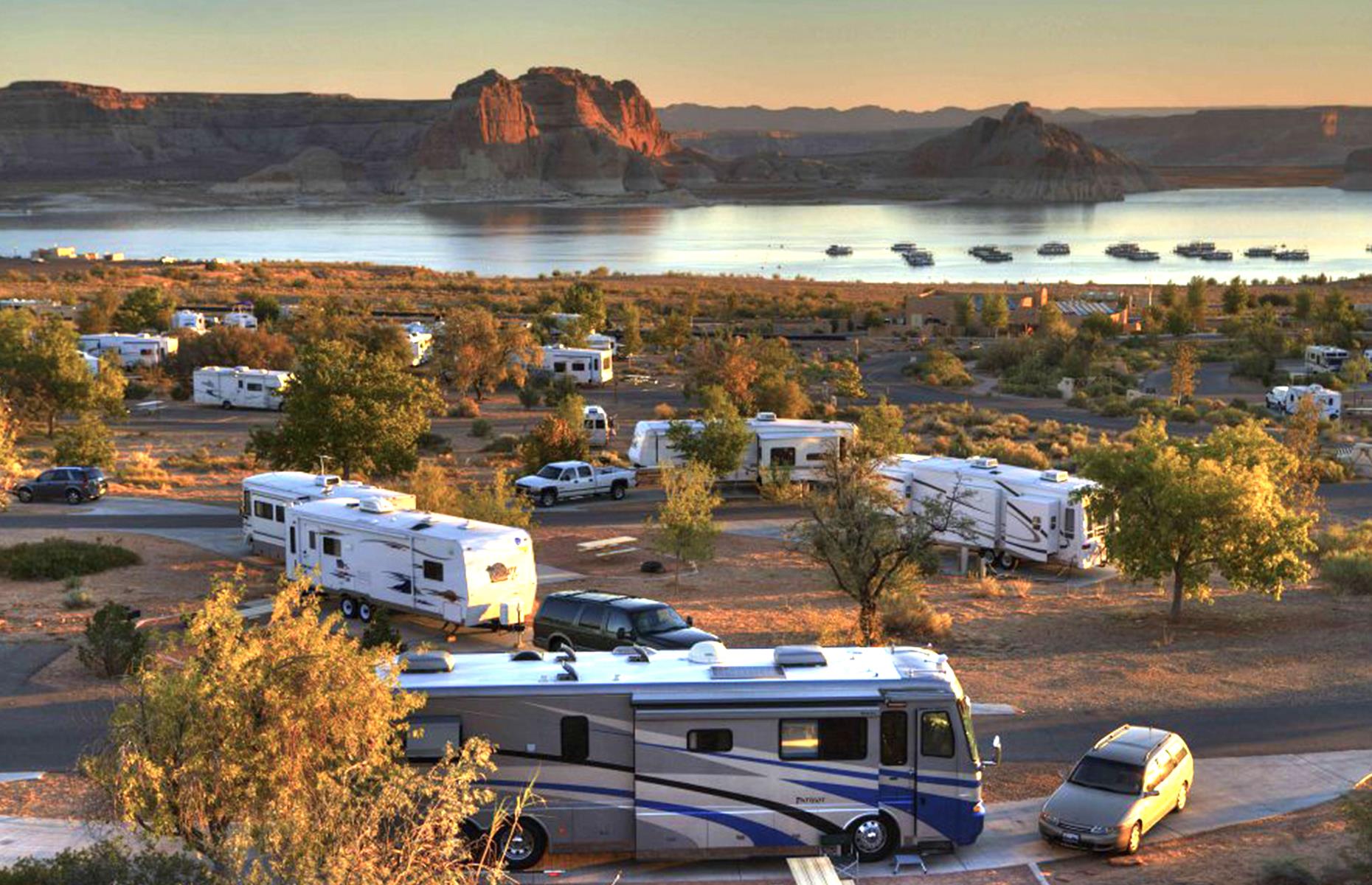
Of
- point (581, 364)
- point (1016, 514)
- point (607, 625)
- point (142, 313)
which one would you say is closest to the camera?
point (607, 625)

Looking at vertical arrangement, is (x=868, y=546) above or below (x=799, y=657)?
below

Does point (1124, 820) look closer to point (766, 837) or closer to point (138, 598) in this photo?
point (766, 837)

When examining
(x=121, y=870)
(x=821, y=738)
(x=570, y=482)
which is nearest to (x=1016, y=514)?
(x=570, y=482)

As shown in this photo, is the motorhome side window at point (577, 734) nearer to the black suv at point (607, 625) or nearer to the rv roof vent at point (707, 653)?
the rv roof vent at point (707, 653)

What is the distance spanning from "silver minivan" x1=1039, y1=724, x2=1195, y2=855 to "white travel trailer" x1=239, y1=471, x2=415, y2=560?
1302 centimetres

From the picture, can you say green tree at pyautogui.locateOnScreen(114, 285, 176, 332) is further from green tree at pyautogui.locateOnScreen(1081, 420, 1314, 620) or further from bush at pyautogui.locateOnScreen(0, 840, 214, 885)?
bush at pyautogui.locateOnScreen(0, 840, 214, 885)

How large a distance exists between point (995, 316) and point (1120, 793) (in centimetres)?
5795

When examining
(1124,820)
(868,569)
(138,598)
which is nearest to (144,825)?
(1124,820)

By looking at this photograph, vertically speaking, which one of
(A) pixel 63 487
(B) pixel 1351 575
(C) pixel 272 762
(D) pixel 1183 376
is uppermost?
(C) pixel 272 762

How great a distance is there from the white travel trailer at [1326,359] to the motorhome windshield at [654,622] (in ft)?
141

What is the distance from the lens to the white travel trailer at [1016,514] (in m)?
24.5

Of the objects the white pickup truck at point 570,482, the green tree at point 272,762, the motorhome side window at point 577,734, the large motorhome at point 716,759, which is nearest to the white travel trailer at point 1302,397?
the white pickup truck at point 570,482

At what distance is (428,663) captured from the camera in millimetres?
12789

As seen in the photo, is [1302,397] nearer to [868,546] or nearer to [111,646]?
[868,546]
